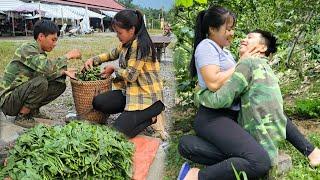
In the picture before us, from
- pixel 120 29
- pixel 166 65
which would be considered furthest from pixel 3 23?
pixel 120 29

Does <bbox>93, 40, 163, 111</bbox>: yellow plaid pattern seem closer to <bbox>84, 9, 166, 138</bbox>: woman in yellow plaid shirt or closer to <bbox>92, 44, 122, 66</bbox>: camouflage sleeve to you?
<bbox>84, 9, 166, 138</bbox>: woman in yellow plaid shirt

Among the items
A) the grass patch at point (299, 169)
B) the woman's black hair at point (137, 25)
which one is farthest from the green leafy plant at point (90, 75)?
the grass patch at point (299, 169)

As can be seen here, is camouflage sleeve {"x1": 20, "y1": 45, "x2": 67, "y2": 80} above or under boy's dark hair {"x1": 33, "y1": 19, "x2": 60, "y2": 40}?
under

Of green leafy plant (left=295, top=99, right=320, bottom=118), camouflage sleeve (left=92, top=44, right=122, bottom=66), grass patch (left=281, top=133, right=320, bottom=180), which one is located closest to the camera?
grass patch (left=281, top=133, right=320, bottom=180)

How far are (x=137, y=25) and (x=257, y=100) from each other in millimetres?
1369

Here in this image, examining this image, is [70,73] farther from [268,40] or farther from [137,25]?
[268,40]

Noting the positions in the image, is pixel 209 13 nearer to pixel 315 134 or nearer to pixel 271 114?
pixel 271 114

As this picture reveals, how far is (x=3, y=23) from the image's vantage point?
86.8ft

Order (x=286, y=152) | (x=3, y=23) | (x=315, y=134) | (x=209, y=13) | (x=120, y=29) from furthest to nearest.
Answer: (x=3, y=23)
(x=315, y=134)
(x=120, y=29)
(x=286, y=152)
(x=209, y=13)

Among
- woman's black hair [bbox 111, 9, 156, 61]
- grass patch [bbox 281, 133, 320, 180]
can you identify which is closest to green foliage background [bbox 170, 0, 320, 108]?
woman's black hair [bbox 111, 9, 156, 61]

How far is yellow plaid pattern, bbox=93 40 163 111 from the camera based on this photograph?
3.52 metres

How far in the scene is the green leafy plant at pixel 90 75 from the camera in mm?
3904

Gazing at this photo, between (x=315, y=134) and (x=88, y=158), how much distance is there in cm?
217

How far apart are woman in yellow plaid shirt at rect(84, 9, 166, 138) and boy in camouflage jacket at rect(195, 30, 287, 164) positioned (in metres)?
0.93
